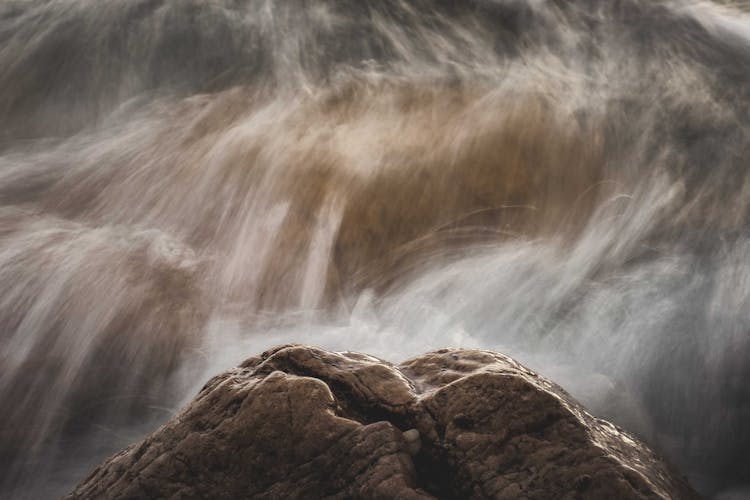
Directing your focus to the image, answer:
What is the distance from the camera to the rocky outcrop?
2914mm

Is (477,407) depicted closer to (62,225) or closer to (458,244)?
(458,244)

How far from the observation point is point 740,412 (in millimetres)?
4730

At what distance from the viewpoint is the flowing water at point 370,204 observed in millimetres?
4957

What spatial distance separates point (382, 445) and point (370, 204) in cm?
332

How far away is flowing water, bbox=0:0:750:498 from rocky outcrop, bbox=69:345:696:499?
5.70ft

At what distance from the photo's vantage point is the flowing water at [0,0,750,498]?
4.96 metres

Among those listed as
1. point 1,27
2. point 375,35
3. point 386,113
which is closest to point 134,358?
point 386,113

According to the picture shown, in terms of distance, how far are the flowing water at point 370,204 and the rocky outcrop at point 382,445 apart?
1737mm

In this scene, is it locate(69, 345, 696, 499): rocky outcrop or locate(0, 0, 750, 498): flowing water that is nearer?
locate(69, 345, 696, 499): rocky outcrop

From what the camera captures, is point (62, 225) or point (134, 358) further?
point (62, 225)

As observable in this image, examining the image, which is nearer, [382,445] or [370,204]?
[382,445]

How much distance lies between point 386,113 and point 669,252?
3.18 metres

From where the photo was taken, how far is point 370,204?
19.8 feet

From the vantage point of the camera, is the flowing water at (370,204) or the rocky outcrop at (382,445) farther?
the flowing water at (370,204)
